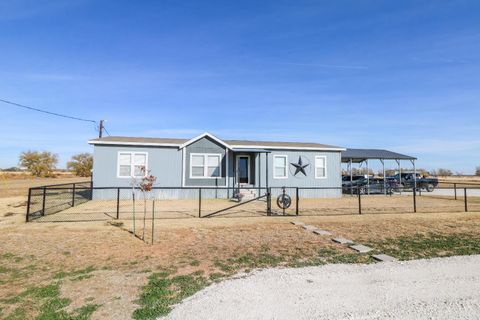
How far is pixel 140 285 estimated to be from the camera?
4652mm

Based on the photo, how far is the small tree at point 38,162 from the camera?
182 feet

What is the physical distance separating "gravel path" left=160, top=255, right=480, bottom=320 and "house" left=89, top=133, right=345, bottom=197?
13.3 metres

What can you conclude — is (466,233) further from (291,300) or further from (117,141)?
(117,141)

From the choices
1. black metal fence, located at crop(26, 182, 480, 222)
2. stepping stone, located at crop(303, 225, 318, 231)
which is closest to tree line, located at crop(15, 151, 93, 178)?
black metal fence, located at crop(26, 182, 480, 222)

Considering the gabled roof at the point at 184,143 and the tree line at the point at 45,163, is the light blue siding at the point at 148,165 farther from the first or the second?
the tree line at the point at 45,163

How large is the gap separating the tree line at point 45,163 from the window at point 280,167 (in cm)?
4556

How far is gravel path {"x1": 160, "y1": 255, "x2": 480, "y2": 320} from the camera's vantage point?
12.0 ft

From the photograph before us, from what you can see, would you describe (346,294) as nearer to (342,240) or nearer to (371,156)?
(342,240)

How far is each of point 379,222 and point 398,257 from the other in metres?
4.57

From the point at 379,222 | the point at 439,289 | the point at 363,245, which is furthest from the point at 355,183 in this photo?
the point at 439,289

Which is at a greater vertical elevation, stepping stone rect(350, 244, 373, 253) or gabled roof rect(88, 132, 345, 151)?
gabled roof rect(88, 132, 345, 151)

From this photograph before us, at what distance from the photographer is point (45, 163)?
2219 inches

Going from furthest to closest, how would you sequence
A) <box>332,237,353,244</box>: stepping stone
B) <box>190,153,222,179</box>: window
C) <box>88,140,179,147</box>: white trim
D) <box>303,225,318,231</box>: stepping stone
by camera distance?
<box>190,153,222,179</box>: window, <box>88,140,179,147</box>: white trim, <box>303,225,318,231</box>: stepping stone, <box>332,237,353,244</box>: stepping stone

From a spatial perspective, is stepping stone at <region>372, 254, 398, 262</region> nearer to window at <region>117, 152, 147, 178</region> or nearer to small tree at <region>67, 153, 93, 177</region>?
window at <region>117, 152, 147, 178</region>
